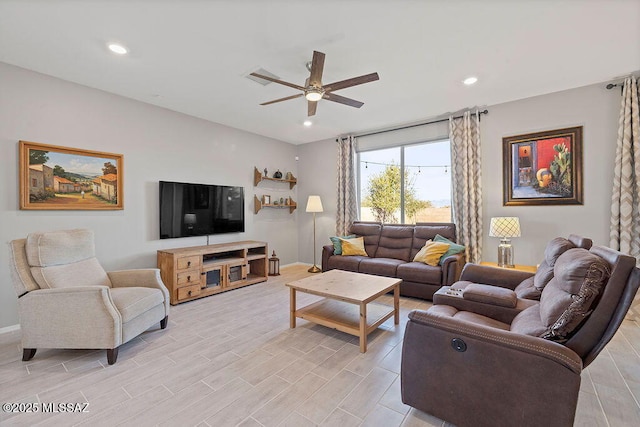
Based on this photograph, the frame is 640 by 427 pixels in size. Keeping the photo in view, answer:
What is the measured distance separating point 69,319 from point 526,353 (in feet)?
10.0

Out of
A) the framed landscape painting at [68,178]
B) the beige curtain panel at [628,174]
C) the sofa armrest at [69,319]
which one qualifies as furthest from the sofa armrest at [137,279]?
the beige curtain panel at [628,174]

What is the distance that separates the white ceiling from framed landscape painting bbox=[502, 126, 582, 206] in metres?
0.58

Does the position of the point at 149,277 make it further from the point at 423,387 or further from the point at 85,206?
the point at 423,387

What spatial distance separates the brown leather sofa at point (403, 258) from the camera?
351 centimetres

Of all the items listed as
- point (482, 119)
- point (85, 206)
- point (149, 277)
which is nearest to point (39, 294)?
point (149, 277)

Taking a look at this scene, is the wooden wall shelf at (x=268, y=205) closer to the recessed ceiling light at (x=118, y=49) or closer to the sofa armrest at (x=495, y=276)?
the recessed ceiling light at (x=118, y=49)

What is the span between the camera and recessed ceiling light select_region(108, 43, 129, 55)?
234 cm

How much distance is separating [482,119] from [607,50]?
1461 millimetres

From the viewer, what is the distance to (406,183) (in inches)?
190

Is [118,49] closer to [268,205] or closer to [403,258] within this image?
[268,205]

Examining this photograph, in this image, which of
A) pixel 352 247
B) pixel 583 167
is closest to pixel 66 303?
pixel 352 247

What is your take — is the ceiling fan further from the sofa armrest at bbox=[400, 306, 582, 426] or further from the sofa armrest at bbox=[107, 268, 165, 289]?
the sofa armrest at bbox=[107, 268, 165, 289]

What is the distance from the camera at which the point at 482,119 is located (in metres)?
3.89

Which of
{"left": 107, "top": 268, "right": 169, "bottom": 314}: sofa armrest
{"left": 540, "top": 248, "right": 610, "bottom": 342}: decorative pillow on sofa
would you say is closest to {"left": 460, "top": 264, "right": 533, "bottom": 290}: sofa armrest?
{"left": 540, "top": 248, "right": 610, "bottom": 342}: decorative pillow on sofa
